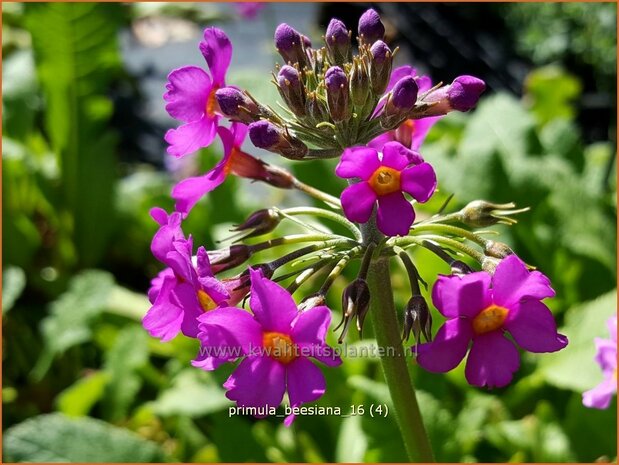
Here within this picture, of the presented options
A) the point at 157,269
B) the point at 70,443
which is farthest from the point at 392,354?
the point at 157,269

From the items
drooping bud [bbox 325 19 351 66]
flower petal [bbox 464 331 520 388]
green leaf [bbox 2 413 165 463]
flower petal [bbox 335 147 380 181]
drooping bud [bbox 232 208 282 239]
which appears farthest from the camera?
green leaf [bbox 2 413 165 463]

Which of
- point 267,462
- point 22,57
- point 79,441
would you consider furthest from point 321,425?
point 22,57

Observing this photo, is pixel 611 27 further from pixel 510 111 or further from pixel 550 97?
pixel 510 111

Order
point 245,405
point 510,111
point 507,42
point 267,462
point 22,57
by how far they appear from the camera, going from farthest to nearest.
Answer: point 507,42 < point 22,57 < point 510,111 < point 267,462 < point 245,405

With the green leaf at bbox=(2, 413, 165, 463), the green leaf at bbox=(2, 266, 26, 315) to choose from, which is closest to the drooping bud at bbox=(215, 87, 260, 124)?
the green leaf at bbox=(2, 413, 165, 463)

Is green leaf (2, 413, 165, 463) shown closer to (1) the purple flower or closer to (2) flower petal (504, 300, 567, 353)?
(1) the purple flower

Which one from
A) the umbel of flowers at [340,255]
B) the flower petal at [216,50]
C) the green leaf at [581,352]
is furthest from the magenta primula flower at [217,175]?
the green leaf at [581,352]
